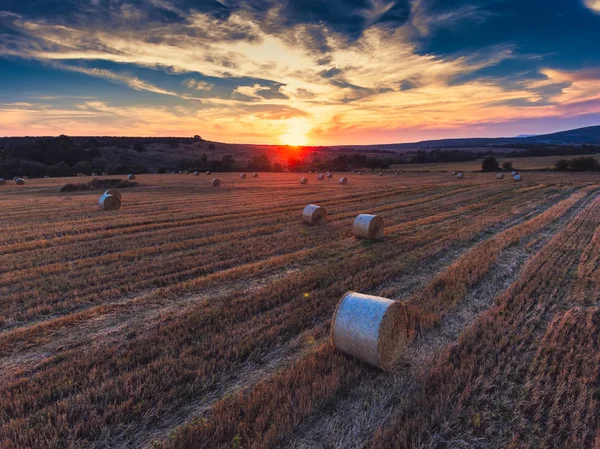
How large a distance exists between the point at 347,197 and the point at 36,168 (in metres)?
60.5

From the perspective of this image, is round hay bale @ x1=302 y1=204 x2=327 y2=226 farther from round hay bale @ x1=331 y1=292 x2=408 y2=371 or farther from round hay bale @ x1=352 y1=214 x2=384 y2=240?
round hay bale @ x1=331 y1=292 x2=408 y2=371

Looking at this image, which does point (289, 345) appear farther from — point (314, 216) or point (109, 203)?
point (109, 203)

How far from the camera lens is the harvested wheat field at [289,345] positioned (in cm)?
375

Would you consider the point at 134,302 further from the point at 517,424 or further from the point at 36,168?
the point at 36,168

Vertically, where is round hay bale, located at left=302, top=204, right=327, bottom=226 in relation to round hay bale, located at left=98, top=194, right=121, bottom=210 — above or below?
below

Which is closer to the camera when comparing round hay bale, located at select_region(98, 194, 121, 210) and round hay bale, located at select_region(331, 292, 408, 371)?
round hay bale, located at select_region(331, 292, 408, 371)

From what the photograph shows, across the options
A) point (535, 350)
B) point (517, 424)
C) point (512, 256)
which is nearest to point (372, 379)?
point (517, 424)

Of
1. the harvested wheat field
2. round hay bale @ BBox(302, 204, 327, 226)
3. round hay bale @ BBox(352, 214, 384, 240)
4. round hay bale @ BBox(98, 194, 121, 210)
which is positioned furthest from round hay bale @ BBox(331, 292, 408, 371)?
round hay bale @ BBox(98, 194, 121, 210)

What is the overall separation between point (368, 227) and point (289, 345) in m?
7.23

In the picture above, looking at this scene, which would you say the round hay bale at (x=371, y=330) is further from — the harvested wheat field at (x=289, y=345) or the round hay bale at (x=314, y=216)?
the round hay bale at (x=314, y=216)

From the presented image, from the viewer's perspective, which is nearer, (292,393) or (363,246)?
(292,393)

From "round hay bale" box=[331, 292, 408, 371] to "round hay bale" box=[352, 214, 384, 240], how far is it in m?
6.76

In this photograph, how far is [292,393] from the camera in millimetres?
4270

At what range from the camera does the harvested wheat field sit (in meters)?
3.75
